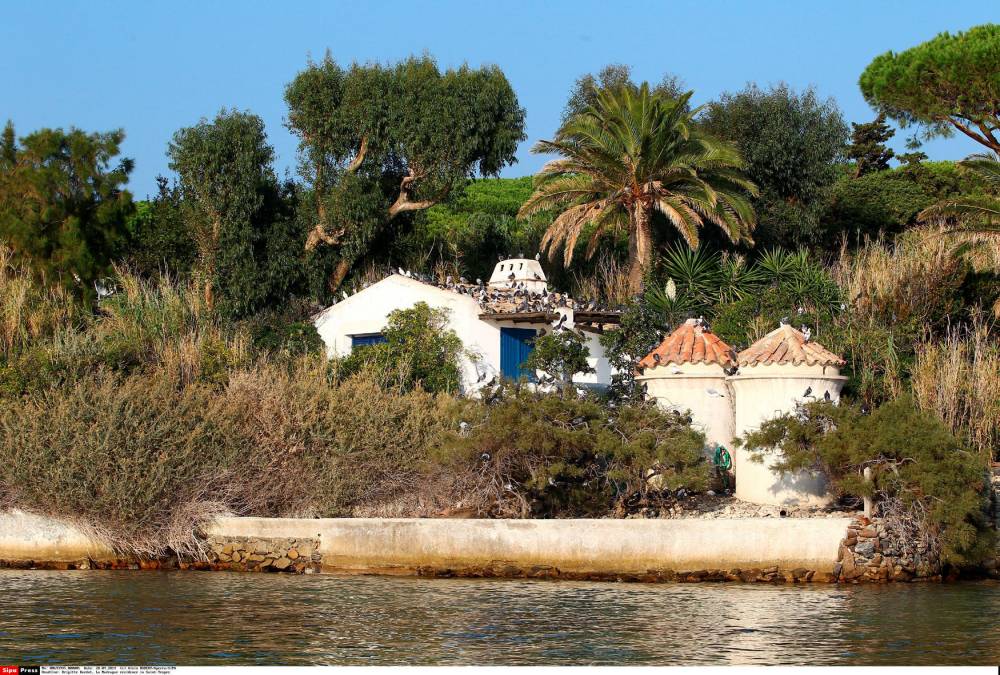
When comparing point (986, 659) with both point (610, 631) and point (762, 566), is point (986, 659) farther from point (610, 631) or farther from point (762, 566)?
point (762, 566)

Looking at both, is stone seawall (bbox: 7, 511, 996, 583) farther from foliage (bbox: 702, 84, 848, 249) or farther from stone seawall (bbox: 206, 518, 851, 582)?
foliage (bbox: 702, 84, 848, 249)

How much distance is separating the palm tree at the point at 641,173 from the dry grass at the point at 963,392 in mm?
8315

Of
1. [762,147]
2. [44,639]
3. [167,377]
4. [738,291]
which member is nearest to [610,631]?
[44,639]

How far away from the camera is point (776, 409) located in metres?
20.8

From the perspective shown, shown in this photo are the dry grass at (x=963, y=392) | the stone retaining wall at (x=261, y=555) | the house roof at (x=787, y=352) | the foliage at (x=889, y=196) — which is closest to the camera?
the stone retaining wall at (x=261, y=555)

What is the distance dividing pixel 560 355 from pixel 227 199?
12.9 m

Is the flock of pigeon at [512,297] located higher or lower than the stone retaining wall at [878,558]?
higher

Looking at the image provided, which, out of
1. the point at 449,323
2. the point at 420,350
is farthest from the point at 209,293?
the point at 420,350

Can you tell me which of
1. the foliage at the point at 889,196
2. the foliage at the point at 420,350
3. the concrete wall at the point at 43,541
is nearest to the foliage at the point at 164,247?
the foliage at the point at 420,350

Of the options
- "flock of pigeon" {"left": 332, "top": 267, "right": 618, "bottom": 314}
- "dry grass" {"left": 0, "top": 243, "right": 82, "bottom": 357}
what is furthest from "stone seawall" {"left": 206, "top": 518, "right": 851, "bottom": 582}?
"flock of pigeon" {"left": 332, "top": 267, "right": 618, "bottom": 314}

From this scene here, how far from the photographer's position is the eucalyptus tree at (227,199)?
1388 inches

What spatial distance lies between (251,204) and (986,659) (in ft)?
88.0

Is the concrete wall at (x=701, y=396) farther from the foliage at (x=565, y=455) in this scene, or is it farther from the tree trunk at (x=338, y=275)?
the tree trunk at (x=338, y=275)

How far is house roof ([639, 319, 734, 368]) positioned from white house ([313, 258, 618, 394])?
259 inches
